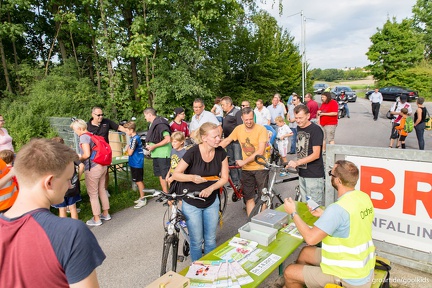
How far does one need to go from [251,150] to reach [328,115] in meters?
4.98

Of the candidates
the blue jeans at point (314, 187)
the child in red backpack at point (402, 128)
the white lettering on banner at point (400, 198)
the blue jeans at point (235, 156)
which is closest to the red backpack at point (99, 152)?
the blue jeans at point (235, 156)

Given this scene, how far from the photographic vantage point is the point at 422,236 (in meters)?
3.35

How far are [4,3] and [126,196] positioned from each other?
13762mm

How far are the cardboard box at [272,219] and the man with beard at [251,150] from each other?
4.38ft

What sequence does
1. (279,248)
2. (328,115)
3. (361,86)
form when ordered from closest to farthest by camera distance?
(279,248) < (328,115) < (361,86)

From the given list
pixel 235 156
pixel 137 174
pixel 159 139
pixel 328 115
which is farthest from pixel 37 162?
pixel 328 115

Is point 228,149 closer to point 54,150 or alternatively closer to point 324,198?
point 324,198

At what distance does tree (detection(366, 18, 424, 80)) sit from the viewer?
120 ft

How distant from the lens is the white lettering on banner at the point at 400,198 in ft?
10.8

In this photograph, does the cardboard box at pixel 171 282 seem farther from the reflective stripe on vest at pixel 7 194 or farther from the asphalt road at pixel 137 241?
the reflective stripe on vest at pixel 7 194

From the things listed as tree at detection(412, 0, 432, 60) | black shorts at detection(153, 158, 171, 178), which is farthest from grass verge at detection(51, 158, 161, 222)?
tree at detection(412, 0, 432, 60)

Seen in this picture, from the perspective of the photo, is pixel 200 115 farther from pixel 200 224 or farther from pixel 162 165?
pixel 200 224

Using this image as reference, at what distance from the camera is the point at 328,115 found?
339 inches

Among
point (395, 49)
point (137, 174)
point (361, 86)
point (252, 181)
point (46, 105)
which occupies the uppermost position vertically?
point (395, 49)
